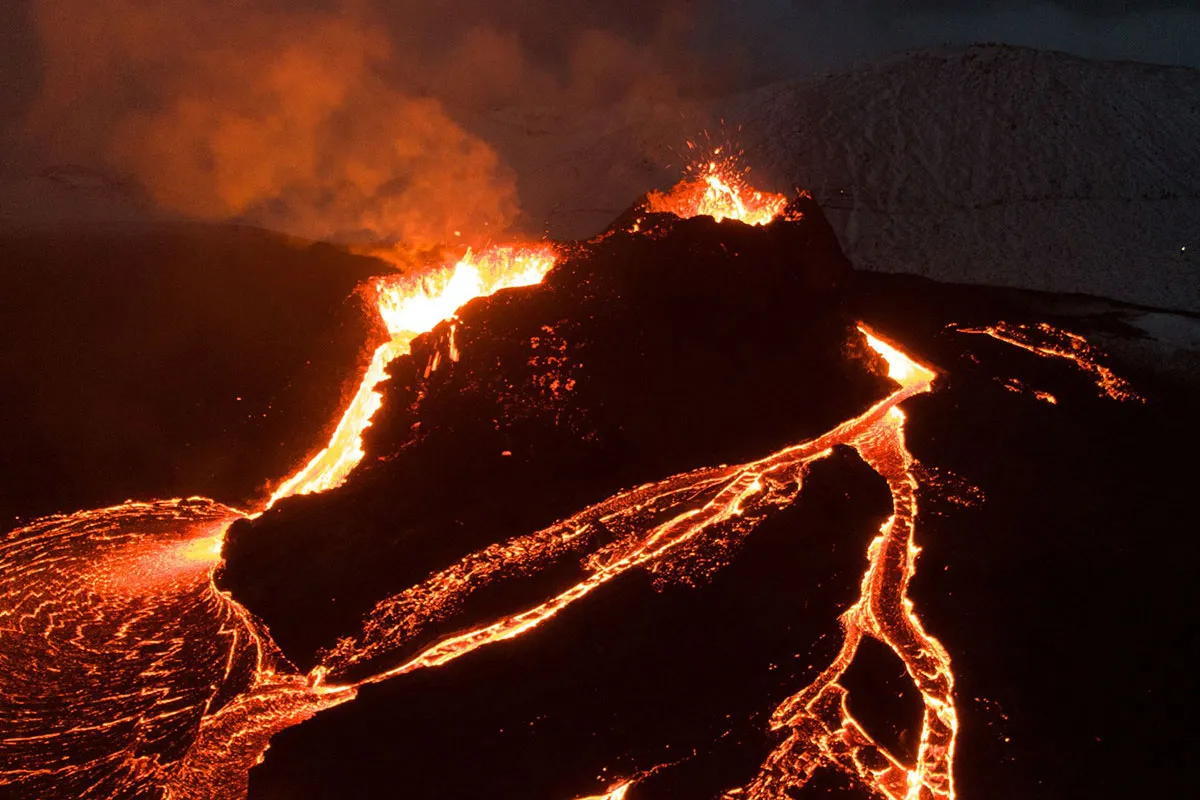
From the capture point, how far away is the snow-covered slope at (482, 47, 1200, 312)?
15.9 meters

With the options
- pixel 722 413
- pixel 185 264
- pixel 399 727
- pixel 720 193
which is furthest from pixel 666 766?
pixel 185 264

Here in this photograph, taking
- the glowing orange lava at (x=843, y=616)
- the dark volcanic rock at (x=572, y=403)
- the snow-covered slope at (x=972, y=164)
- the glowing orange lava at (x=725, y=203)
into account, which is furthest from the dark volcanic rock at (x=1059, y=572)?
the snow-covered slope at (x=972, y=164)

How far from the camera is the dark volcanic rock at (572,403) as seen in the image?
200 inches

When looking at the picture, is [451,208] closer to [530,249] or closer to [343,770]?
[530,249]

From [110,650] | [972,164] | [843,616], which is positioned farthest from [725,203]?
[972,164]

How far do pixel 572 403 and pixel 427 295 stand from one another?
1743mm

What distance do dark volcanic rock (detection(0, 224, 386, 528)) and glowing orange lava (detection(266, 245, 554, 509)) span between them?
0.95 m

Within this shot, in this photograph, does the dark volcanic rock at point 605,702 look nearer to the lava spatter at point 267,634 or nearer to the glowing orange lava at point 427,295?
the lava spatter at point 267,634

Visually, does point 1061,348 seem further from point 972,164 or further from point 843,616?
point 972,164

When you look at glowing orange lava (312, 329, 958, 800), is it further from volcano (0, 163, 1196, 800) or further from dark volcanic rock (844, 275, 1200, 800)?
dark volcanic rock (844, 275, 1200, 800)

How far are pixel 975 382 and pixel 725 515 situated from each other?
14.4ft

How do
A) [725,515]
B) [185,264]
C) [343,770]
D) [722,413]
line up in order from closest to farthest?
[343,770], [725,515], [722,413], [185,264]

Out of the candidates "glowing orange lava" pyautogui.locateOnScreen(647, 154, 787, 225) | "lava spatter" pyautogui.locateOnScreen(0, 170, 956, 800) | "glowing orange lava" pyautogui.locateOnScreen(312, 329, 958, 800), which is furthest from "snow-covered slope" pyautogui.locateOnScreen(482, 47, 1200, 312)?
"lava spatter" pyautogui.locateOnScreen(0, 170, 956, 800)

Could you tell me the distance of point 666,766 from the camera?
4137 mm
